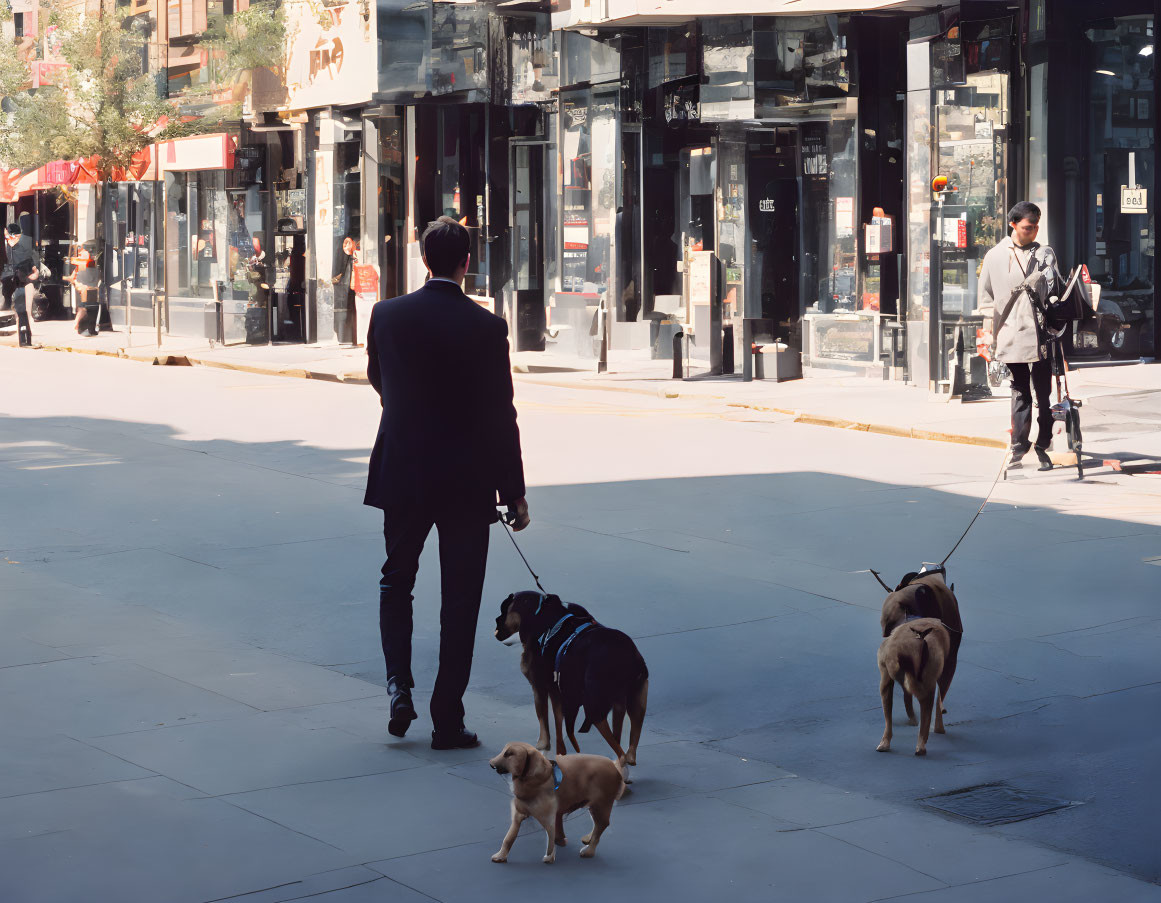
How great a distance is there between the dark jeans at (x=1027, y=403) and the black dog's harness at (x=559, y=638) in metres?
9.06

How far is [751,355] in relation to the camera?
23.5 meters

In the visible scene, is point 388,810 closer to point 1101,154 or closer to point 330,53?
point 1101,154

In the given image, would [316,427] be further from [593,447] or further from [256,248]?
[256,248]

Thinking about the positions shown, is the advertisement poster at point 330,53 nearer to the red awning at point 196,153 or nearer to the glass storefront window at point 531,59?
the red awning at point 196,153

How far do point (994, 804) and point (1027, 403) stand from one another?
9176 millimetres

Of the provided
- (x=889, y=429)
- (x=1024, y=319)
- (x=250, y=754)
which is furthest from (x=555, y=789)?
(x=889, y=429)

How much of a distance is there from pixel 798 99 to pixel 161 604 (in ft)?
54.8

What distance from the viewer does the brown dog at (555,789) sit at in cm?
520

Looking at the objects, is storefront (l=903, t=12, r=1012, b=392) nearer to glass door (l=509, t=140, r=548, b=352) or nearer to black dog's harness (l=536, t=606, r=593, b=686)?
glass door (l=509, t=140, r=548, b=352)

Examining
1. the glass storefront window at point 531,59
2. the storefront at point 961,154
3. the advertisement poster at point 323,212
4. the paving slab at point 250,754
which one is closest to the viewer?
the paving slab at point 250,754

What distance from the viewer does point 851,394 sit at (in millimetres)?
21172

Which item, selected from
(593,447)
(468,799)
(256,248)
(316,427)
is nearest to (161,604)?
(468,799)

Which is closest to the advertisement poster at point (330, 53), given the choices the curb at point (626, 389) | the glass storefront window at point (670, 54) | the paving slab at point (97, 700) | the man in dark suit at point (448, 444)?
the curb at point (626, 389)

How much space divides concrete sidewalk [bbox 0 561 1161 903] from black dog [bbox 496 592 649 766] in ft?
0.89
